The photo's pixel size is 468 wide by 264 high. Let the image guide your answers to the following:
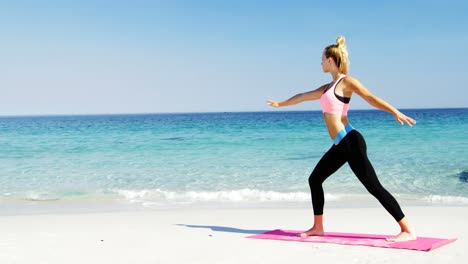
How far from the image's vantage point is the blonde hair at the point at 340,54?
5.41 metres

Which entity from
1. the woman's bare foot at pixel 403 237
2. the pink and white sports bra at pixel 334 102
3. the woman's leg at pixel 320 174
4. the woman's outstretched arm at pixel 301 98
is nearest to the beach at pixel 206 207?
the woman's bare foot at pixel 403 237

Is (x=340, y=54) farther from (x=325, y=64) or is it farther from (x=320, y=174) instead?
(x=320, y=174)

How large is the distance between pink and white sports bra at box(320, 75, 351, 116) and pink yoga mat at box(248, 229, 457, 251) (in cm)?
118

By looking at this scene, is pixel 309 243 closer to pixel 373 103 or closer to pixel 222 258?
pixel 222 258

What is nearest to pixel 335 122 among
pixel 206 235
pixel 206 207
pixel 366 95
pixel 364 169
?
pixel 366 95

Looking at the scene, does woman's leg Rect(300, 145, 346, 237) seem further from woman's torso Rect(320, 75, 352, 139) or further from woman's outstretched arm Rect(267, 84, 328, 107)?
woman's outstretched arm Rect(267, 84, 328, 107)

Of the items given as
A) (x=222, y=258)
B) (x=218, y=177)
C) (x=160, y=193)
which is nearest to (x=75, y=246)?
(x=222, y=258)

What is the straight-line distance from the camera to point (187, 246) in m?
5.53

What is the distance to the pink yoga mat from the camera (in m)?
5.14

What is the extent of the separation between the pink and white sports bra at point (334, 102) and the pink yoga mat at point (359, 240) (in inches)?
46.5

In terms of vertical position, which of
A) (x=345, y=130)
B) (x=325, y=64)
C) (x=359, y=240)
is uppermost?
(x=325, y=64)

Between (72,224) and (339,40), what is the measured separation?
12.3ft

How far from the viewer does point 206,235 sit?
6086mm

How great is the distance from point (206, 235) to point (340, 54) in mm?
2274
